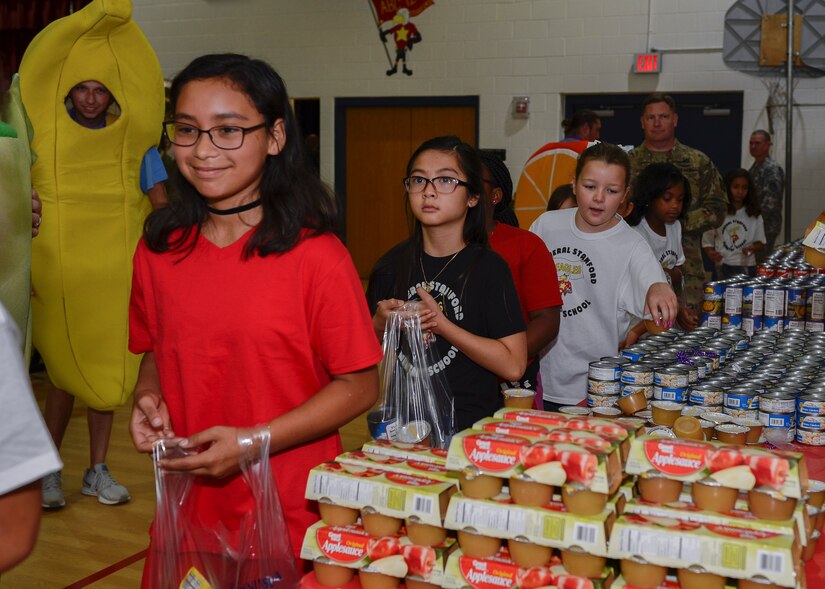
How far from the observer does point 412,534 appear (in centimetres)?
131

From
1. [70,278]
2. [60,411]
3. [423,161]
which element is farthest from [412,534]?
[60,411]

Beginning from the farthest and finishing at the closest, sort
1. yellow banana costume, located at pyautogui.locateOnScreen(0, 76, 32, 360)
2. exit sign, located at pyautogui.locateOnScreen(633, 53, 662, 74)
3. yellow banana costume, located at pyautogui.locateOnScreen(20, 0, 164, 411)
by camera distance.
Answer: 1. exit sign, located at pyautogui.locateOnScreen(633, 53, 662, 74)
2. yellow banana costume, located at pyautogui.locateOnScreen(20, 0, 164, 411)
3. yellow banana costume, located at pyautogui.locateOnScreen(0, 76, 32, 360)

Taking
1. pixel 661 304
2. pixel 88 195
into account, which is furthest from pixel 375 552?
pixel 88 195

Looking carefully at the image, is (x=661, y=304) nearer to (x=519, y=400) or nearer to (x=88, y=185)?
(x=519, y=400)

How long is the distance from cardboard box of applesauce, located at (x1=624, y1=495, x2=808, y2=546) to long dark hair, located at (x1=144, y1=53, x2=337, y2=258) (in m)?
0.65

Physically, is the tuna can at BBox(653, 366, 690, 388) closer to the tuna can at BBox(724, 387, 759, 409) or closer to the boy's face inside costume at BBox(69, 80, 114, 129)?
the tuna can at BBox(724, 387, 759, 409)

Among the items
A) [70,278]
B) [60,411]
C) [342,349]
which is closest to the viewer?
[342,349]

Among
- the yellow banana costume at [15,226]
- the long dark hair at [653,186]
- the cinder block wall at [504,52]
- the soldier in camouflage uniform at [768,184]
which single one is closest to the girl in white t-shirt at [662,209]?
the long dark hair at [653,186]

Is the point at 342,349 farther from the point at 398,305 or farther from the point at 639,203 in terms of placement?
the point at 639,203

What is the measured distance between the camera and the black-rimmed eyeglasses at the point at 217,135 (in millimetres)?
1432

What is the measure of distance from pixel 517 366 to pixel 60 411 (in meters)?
2.35

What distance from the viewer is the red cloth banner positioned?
31.0 ft

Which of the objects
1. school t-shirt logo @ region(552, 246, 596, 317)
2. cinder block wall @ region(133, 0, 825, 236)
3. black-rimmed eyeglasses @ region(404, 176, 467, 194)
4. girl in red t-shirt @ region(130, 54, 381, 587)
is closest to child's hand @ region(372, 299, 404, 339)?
black-rimmed eyeglasses @ region(404, 176, 467, 194)

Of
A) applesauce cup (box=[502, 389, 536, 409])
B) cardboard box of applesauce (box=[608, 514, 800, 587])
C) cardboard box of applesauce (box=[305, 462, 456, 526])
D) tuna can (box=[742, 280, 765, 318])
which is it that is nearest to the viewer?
cardboard box of applesauce (box=[608, 514, 800, 587])
